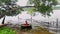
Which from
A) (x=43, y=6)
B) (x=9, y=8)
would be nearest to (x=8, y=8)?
(x=9, y=8)

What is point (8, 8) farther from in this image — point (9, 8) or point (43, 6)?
point (43, 6)

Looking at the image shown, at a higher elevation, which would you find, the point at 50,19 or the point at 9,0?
the point at 9,0

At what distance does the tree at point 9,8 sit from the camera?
87.4 inches

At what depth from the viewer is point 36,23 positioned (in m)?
2.21

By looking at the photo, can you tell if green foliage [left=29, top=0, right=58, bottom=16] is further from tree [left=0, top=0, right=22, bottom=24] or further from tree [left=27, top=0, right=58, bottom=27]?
tree [left=0, top=0, right=22, bottom=24]

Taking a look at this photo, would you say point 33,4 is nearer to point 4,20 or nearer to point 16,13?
point 16,13

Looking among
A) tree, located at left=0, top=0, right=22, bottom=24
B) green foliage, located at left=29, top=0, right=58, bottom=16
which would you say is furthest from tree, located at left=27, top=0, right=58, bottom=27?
tree, located at left=0, top=0, right=22, bottom=24

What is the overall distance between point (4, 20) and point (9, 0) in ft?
0.96

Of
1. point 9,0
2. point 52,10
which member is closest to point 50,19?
point 52,10

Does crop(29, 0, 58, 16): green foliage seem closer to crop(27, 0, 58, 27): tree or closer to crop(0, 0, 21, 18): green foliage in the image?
crop(27, 0, 58, 27): tree

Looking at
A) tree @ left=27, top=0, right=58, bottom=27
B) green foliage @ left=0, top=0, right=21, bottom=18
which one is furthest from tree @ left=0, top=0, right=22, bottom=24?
tree @ left=27, top=0, right=58, bottom=27

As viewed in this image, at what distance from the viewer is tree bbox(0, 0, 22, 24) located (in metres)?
2.22

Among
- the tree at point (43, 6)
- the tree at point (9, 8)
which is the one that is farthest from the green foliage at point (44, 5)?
the tree at point (9, 8)

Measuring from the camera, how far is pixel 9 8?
2240mm
